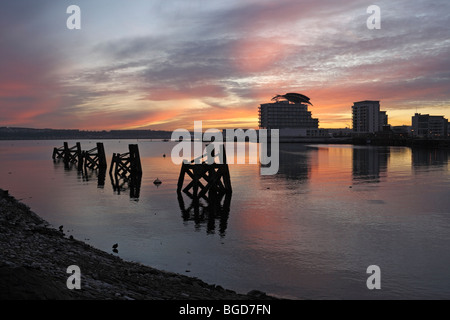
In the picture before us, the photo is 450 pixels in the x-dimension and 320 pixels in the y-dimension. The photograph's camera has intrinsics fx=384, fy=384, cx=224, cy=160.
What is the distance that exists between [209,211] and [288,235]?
22.1ft

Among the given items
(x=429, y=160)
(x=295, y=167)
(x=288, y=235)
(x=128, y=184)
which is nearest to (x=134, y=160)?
(x=128, y=184)

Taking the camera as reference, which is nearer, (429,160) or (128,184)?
(128,184)

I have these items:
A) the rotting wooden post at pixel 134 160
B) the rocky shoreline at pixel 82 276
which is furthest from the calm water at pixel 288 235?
the rotting wooden post at pixel 134 160

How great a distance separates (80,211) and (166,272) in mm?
12864

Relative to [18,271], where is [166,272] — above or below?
below

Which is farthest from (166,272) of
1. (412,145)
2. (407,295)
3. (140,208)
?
(412,145)

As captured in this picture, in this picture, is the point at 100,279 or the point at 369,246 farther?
the point at 369,246

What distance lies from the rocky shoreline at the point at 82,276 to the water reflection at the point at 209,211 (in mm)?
6166

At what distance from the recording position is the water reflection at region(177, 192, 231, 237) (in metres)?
18.9

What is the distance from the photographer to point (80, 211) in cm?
2277

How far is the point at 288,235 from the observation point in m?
16.8

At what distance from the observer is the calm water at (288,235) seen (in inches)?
454

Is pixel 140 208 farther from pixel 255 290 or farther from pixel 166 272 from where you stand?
pixel 255 290

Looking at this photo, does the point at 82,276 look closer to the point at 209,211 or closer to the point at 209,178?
the point at 209,211
